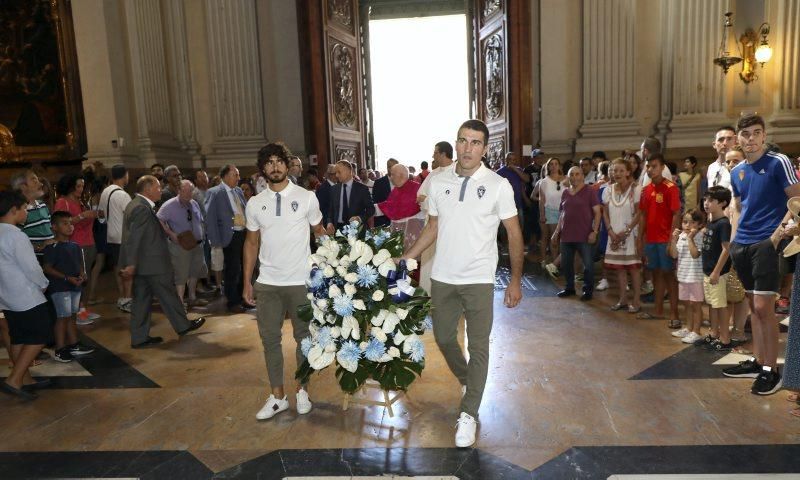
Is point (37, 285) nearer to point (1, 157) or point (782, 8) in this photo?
point (1, 157)

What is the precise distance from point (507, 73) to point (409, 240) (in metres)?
6.81

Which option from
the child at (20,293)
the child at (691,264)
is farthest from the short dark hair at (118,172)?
the child at (691,264)

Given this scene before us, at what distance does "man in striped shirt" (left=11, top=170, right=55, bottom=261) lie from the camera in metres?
5.16

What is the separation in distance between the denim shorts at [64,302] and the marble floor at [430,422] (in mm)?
453

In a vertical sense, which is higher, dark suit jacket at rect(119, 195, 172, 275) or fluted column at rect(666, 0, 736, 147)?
fluted column at rect(666, 0, 736, 147)

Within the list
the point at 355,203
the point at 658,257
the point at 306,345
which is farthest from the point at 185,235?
the point at 658,257

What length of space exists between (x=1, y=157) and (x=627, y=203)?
10.9m

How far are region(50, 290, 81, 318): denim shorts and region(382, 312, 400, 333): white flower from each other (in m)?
3.51

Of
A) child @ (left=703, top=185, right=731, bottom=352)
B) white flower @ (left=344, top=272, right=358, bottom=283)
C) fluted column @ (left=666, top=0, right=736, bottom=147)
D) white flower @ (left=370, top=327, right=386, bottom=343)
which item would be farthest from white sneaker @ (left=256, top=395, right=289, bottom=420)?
fluted column @ (left=666, top=0, right=736, bottom=147)

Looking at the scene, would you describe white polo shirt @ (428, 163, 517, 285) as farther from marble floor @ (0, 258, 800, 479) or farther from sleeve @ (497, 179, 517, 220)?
marble floor @ (0, 258, 800, 479)

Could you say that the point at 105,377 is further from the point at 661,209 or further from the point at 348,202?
the point at 661,209

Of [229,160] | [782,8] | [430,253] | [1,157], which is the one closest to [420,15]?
[229,160]

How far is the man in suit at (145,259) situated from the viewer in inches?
210

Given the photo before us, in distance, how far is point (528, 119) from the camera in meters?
11.1
